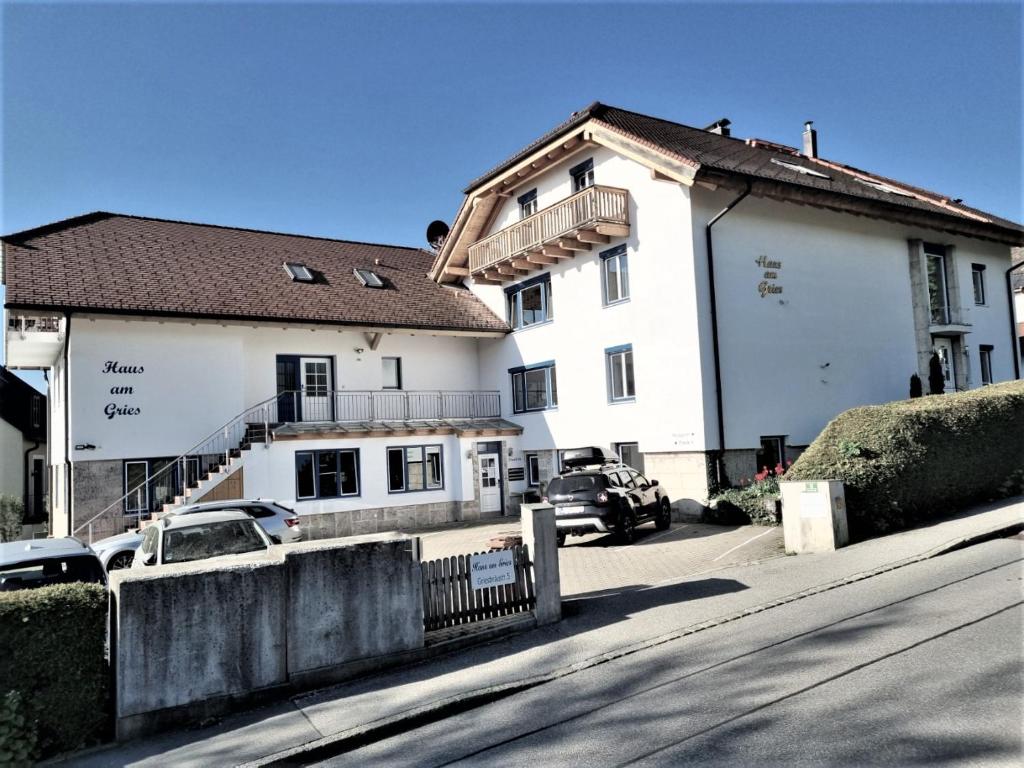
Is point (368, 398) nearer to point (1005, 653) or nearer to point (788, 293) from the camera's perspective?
point (788, 293)

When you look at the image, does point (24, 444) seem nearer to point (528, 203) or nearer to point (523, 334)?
point (523, 334)

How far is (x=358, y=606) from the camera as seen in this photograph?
752 cm

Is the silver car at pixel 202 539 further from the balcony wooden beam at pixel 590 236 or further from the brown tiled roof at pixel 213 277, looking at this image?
the balcony wooden beam at pixel 590 236

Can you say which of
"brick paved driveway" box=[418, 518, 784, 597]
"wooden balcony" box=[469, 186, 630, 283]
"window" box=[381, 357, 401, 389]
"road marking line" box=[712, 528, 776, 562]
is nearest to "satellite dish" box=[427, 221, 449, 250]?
"wooden balcony" box=[469, 186, 630, 283]

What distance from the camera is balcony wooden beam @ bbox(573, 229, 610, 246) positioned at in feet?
65.0

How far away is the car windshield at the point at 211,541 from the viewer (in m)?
9.94

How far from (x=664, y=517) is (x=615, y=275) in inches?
281

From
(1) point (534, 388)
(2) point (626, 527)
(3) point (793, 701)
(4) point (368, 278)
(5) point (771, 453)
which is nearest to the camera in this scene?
(3) point (793, 701)

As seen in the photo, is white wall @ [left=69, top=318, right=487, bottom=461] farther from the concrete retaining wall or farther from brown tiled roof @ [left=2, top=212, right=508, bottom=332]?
the concrete retaining wall

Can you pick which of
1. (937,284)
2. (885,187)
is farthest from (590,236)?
(885,187)

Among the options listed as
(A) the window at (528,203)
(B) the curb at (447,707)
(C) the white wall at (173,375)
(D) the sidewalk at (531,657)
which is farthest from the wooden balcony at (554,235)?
(B) the curb at (447,707)

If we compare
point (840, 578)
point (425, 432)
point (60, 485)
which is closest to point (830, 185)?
point (425, 432)

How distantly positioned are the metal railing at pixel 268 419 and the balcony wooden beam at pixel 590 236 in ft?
22.8

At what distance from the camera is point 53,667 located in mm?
6121
